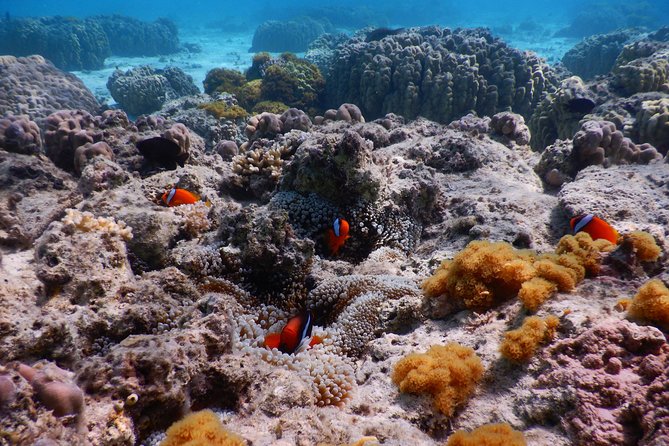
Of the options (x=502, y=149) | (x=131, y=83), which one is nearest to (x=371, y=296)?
(x=502, y=149)

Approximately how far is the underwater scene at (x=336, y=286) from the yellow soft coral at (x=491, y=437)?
0.04 feet

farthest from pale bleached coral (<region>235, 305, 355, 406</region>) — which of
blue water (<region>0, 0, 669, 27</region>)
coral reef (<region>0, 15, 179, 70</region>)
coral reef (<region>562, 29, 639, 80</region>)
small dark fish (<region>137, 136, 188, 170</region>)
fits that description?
blue water (<region>0, 0, 669, 27</region>)

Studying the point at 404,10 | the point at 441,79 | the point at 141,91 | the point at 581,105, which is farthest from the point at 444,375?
the point at 404,10

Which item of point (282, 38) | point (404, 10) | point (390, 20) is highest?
point (404, 10)

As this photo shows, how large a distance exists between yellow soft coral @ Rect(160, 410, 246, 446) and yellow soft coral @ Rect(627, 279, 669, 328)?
225 centimetres

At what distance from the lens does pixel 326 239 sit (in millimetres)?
3961

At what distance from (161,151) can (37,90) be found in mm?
9769

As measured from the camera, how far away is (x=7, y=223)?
3936 millimetres

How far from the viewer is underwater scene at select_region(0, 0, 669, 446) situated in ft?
6.03

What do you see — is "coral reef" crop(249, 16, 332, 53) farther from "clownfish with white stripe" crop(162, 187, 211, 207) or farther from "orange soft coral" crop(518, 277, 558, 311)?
"orange soft coral" crop(518, 277, 558, 311)

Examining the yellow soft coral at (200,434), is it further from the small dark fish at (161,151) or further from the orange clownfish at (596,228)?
the small dark fish at (161,151)

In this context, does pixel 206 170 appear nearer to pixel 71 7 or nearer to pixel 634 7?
pixel 634 7

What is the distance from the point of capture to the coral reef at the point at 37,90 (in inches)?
423

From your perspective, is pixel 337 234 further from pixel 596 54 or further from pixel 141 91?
pixel 596 54
